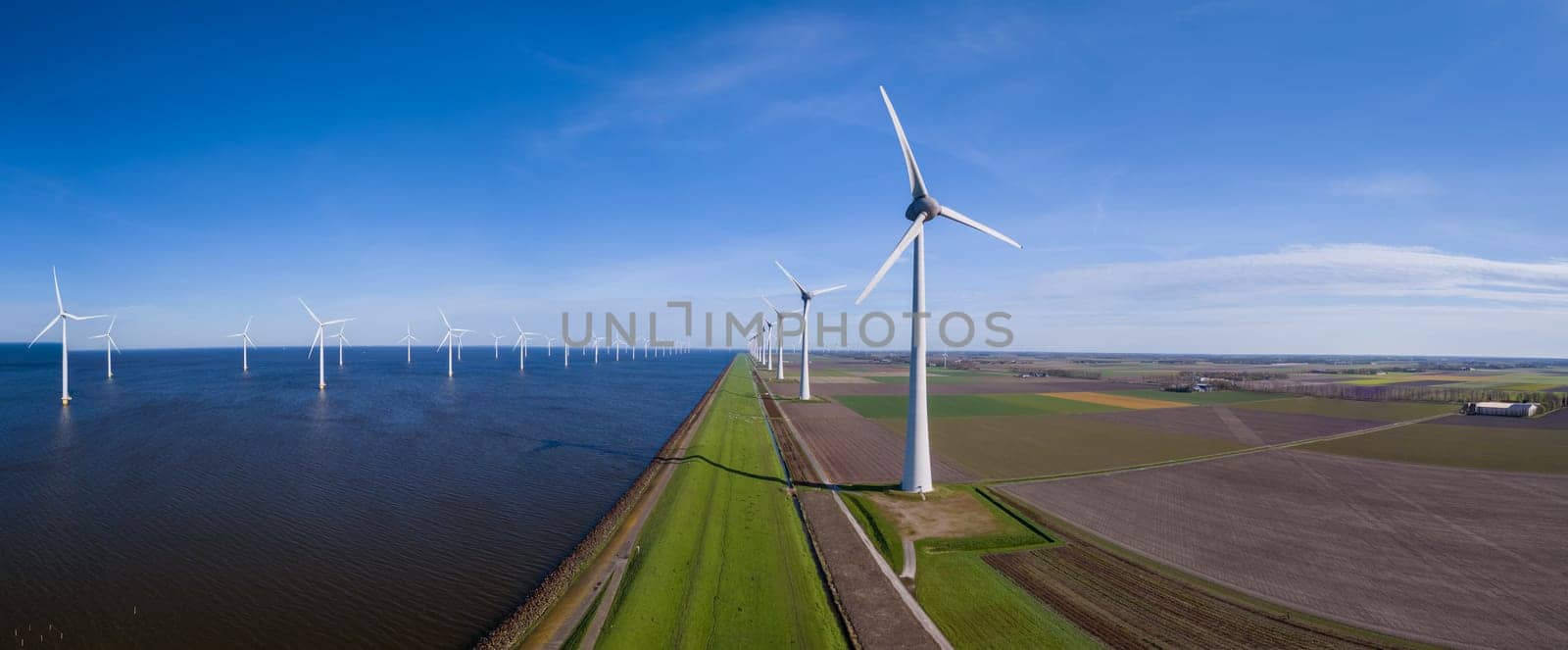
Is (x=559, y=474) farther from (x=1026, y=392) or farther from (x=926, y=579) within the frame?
(x=1026, y=392)

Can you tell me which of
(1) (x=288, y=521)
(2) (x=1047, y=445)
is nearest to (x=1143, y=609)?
(2) (x=1047, y=445)

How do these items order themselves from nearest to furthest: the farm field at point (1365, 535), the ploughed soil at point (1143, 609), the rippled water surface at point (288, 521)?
the ploughed soil at point (1143, 609), the farm field at point (1365, 535), the rippled water surface at point (288, 521)

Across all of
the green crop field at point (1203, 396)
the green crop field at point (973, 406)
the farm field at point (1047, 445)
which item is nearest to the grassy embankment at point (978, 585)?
the farm field at point (1047, 445)

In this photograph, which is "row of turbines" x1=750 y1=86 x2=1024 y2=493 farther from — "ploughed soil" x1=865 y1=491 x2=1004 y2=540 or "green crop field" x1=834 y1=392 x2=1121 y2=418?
"green crop field" x1=834 y1=392 x2=1121 y2=418

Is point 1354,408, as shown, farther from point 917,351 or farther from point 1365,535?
→ point 917,351

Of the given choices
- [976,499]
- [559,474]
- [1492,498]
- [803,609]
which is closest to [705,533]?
[803,609]

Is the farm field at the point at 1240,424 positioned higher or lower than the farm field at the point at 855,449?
lower

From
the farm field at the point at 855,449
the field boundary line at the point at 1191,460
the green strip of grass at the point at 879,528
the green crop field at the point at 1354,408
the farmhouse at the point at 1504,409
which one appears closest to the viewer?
the green strip of grass at the point at 879,528

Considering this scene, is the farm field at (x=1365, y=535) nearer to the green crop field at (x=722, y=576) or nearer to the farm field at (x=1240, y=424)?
the green crop field at (x=722, y=576)
